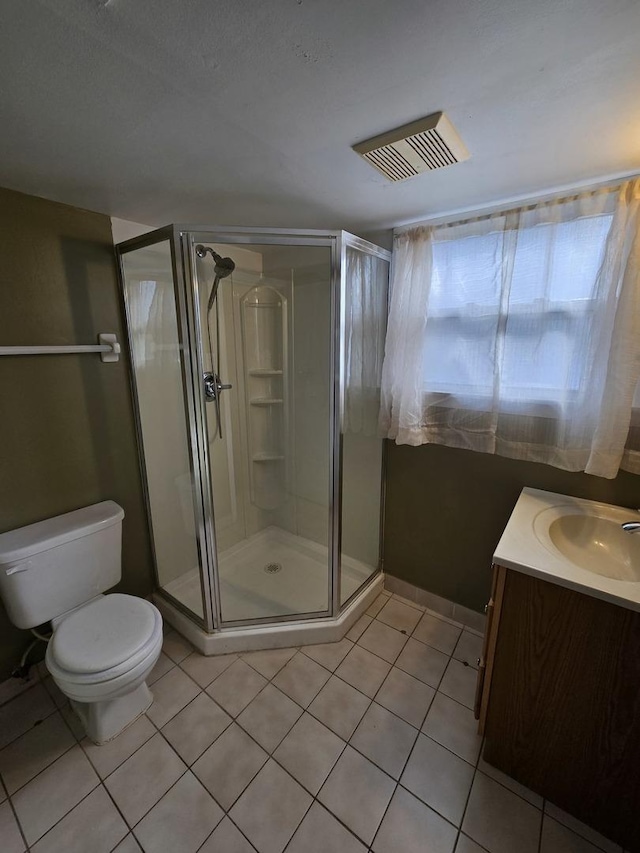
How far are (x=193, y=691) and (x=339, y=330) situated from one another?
69.5 inches

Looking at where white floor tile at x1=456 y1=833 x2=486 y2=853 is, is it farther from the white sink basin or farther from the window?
the window

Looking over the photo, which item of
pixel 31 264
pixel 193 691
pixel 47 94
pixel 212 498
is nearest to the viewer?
pixel 47 94

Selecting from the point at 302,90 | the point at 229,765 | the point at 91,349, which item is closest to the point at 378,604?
the point at 229,765

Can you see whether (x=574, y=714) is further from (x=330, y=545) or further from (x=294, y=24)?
(x=294, y=24)

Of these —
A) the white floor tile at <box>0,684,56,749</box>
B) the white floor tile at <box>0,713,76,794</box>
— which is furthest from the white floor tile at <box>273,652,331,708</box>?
the white floor tile at <box>0,684,56,749</box>

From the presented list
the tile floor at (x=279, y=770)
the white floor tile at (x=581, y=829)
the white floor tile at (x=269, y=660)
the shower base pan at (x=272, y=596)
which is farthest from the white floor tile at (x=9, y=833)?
the white floor tile at (x=581, y=829)

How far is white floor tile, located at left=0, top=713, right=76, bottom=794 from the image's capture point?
51.1 inches

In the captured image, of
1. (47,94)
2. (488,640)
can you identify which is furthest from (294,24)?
(488,640)

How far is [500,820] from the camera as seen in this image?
117 centimetres

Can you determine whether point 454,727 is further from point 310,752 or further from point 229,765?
point 229,765

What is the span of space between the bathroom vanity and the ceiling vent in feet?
4.15

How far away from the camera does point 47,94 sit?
852 millimetres

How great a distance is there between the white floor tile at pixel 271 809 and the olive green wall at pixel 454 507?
117cm

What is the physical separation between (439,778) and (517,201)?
2.25m
